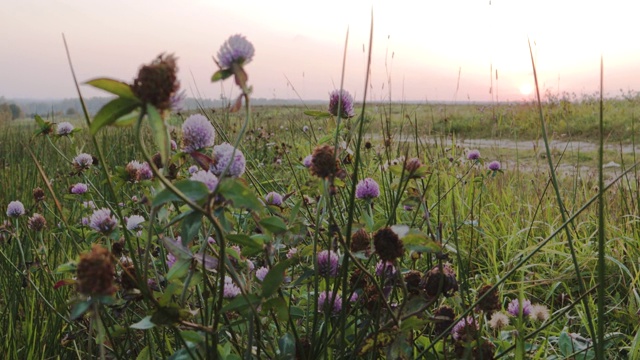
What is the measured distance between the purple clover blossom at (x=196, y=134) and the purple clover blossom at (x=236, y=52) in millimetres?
217

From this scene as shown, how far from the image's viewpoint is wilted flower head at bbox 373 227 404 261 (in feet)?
2.09

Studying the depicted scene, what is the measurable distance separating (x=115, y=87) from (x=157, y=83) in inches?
1.5

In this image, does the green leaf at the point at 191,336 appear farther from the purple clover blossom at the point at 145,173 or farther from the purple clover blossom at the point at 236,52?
the purple clover blossom at the point at 145,173

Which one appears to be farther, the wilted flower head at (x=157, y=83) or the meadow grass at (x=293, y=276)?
the meadow grass at (x=293, y=276)

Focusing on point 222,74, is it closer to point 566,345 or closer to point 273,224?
point 273,224

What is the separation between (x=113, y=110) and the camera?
0.46 metres

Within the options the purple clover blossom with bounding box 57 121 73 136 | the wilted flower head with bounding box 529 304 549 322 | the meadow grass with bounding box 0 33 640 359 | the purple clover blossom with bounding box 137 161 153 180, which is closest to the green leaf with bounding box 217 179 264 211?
the meadow grass with bounding box 0 33 640 359

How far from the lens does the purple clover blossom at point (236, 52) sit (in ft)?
1.80

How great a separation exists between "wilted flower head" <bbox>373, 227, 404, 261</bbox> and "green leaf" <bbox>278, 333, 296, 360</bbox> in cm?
25

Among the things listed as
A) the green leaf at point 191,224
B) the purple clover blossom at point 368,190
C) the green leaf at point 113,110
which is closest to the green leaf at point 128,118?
the green leaf at point 113,110

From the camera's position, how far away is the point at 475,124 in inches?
336

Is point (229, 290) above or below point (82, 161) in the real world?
below

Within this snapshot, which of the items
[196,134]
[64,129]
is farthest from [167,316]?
[64,129]

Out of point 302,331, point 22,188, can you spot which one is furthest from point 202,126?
point 22,188
